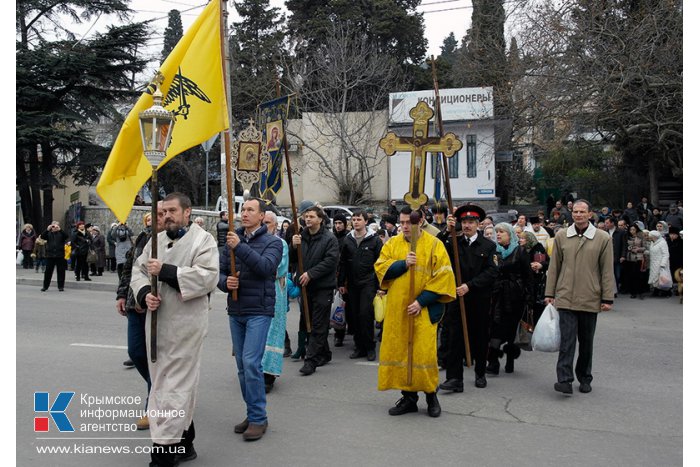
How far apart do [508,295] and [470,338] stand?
79 cm

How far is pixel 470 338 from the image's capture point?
24.8ft

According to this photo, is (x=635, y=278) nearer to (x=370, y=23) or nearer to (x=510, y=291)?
(x=510, y=291)

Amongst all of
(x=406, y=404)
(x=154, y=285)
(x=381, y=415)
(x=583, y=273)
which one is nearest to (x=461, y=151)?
(x=583, y=273)

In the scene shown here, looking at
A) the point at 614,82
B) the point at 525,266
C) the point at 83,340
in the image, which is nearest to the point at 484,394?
the point at 525,266

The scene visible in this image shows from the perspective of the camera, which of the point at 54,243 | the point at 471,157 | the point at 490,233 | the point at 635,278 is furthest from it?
the point at 471,157

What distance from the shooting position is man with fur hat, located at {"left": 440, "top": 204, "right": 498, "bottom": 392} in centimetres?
715

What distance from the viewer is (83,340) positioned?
32.9 feet

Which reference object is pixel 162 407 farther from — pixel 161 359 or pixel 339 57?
pixel 339 57

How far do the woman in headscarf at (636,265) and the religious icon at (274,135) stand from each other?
9.76 meters

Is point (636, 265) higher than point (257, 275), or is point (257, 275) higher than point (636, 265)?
point (257, 275)

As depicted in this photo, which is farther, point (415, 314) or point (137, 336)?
point (415, 314)

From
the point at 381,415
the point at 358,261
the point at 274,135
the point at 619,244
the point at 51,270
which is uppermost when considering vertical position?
the point at 274,135

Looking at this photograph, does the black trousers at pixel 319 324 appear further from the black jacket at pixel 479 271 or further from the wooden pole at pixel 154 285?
the wooden pole at pixel 154 285

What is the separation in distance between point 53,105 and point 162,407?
84.8 ft
